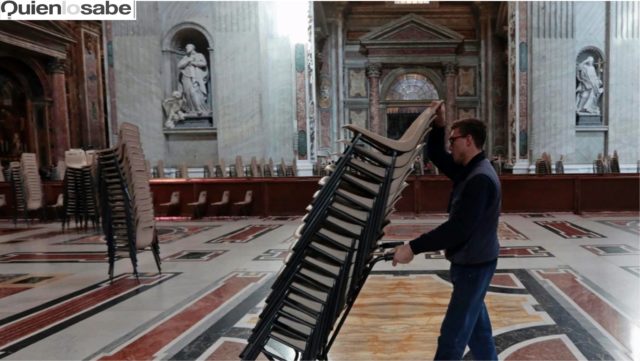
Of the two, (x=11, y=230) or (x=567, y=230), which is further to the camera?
(x=11, y=230)

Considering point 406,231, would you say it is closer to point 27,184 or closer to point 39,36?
point 27,184

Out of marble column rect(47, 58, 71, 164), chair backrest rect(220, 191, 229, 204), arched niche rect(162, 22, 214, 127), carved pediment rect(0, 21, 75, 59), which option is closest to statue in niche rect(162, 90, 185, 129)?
arched niche rect(162, 22, 214, 127)

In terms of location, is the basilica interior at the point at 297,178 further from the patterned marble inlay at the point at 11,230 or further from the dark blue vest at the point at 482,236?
the dark blue vest at the point at 482,236

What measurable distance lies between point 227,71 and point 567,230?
1020 centimetres

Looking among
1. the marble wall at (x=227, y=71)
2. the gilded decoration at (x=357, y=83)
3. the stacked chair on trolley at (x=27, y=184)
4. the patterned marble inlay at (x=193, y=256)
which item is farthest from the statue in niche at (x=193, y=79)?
the gilded decoration at (x=357, y=83)

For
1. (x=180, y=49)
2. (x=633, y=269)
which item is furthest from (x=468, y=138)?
(x=180, y=49)

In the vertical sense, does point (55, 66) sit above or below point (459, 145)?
above

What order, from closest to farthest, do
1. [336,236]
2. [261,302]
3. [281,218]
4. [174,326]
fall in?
1. [336,236]
2. [174,326]
3. [261,302]
4. [281,218]

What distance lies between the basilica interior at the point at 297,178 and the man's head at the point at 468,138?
0.21m

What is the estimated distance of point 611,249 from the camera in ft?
18.2

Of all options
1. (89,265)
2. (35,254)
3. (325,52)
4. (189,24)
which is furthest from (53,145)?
(89,265)

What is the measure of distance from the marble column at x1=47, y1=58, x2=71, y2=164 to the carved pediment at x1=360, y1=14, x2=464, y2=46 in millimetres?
13960

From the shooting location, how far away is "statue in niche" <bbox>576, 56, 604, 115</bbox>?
15.1 m

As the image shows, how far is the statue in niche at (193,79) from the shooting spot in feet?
45.0
